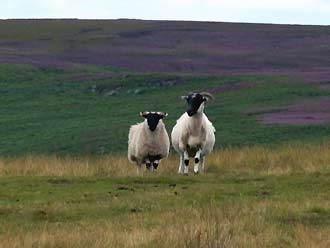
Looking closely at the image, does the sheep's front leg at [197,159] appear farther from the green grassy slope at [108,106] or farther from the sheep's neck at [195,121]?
the green grassy slope at [108,106]

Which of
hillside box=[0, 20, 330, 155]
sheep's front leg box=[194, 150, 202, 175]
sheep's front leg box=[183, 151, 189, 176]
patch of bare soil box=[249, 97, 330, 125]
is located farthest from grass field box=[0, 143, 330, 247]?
patch of bare soil box=[249, 97, 330, 125]

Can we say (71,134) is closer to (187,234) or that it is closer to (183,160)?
(183,160)

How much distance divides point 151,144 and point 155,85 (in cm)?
2270

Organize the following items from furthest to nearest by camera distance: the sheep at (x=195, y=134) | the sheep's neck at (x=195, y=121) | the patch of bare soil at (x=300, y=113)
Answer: the patch of bare soil at (x=300, y=113) < the sheep's neck at (x=195, y=121) < the sheep at (x=195, y=134)

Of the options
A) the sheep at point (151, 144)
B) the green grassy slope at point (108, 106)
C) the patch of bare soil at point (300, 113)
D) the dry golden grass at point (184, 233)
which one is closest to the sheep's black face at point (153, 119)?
the sheep at point (151, 144)

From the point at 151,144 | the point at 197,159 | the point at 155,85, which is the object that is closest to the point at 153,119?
the point at 151,144

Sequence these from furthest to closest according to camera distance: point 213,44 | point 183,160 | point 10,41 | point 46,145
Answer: point 10,41, point 213,44, point 46,145, point 183,160

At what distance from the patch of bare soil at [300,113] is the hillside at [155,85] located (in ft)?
0.15

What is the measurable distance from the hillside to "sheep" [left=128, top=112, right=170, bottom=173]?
628 centimetres

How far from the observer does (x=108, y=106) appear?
134 feet

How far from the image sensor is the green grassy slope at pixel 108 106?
3086 cm

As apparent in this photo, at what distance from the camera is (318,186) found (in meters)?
17.7

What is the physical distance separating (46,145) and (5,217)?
57.2 ft

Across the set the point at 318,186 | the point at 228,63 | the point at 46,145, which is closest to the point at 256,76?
the point at 228,63
